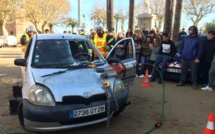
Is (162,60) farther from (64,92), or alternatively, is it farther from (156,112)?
(64,92)

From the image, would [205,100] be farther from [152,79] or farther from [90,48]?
[90,48]

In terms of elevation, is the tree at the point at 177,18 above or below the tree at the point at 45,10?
below

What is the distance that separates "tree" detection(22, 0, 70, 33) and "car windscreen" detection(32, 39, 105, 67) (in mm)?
34842

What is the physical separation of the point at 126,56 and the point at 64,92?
3147 mm

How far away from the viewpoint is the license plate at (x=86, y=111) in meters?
3.52

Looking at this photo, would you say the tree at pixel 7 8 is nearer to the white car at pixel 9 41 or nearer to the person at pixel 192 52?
the white car at pixel 9 41

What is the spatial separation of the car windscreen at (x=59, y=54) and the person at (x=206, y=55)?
13.0 ft

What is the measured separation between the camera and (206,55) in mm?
7355

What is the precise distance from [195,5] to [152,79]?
41.2 m

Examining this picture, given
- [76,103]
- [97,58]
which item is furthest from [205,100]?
[76,103]

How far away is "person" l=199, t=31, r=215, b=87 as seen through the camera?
7207 mm

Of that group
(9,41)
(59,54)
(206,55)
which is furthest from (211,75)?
(9,41)

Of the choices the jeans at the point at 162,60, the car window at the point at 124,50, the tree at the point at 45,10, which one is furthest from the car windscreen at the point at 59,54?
the tree at the point at 45,10

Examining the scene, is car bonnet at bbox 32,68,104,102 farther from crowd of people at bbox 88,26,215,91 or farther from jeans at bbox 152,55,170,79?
jeans at bbox 152,55,170,79
